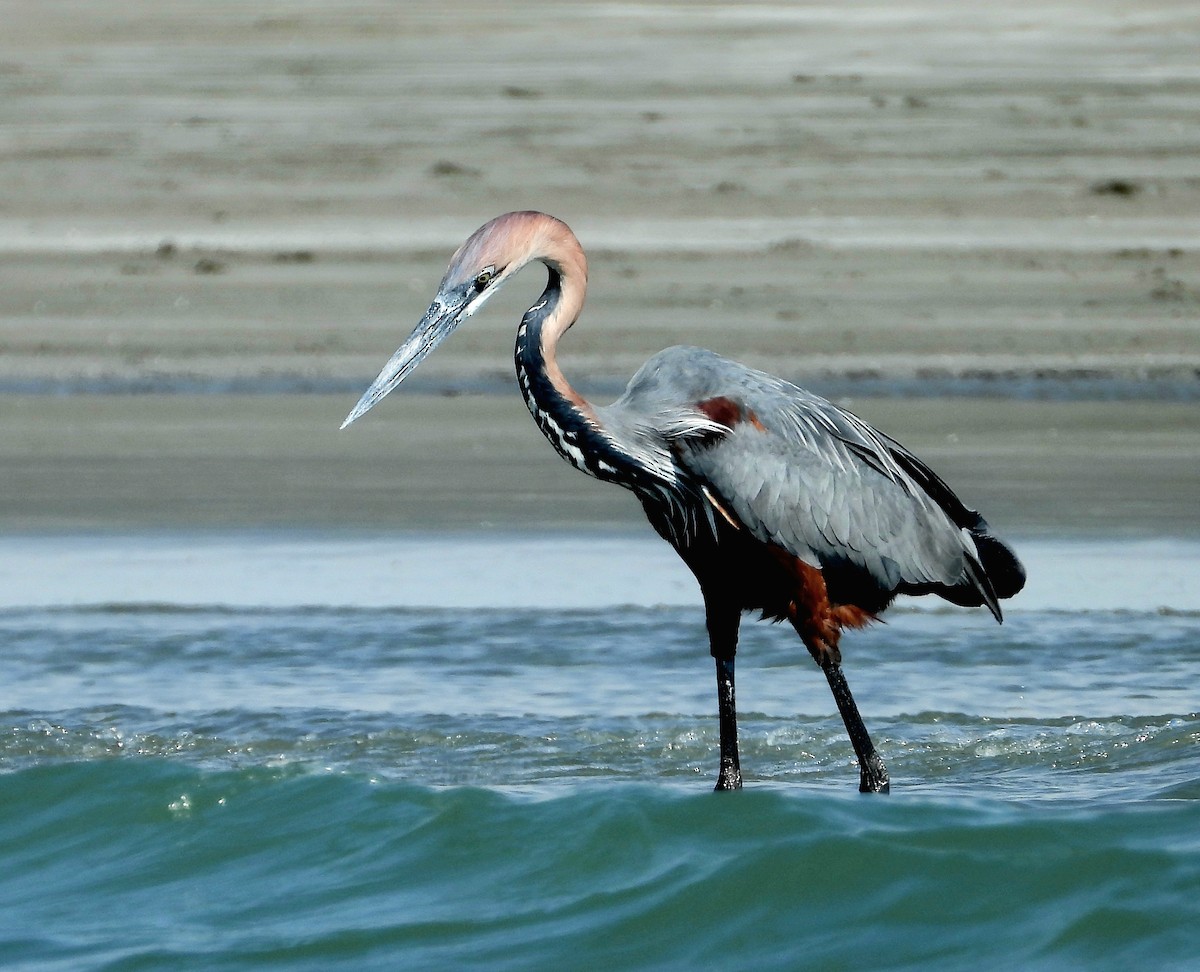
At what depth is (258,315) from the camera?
1678 centimetres

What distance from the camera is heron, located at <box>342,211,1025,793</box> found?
576 cm

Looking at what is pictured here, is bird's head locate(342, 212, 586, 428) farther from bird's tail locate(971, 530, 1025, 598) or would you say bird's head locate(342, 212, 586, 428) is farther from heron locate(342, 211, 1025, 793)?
bird's tail locate(971, 530, 1025, 598)

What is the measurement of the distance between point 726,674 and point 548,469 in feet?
21.2

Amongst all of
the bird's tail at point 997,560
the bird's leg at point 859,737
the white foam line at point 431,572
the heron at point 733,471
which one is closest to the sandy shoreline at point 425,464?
the white foam line at point 431,572

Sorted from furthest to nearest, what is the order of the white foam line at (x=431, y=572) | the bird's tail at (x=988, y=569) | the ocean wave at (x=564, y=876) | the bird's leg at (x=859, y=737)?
A: the white foam line at (x=431, y=572), the bird's tail at (x=988, y=569), the bird's leg at (x=859, y=737), the ocean wave at (x=564, y=876)

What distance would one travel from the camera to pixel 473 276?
5.74 metres

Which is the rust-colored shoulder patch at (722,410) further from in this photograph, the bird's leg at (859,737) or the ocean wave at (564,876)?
the ocean wave at (564,876)

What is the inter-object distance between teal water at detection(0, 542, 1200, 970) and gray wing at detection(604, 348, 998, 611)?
69 cm

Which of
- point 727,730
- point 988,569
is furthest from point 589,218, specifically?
point 727,730

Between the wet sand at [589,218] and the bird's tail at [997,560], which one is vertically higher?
the wet sand at [589,218]

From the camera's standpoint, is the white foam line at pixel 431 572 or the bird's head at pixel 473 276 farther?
the white foam line at pixel 431 572

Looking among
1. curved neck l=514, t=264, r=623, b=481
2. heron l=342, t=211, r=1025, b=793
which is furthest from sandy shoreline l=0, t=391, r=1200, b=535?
curved neck l=514, t=264, r=623, b=481

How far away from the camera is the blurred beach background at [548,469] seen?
5809mm

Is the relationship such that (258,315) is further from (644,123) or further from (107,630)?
(107,630)
